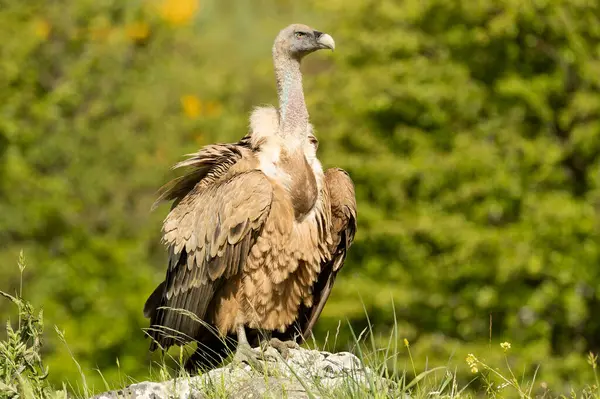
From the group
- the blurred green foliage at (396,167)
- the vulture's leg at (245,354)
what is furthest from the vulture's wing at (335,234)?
the blurred green foliage at (396,167)

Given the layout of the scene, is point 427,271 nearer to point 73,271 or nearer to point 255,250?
point 73,271

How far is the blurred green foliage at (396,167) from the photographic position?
781 inches

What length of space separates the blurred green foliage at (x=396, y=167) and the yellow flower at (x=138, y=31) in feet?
0.87

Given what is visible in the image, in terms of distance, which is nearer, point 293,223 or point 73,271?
point 293,223

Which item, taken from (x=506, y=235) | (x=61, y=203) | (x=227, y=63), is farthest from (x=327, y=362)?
(x=227, y=63)

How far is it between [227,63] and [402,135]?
16055 mm

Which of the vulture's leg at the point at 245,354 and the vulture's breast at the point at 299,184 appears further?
the vulture's breast at the point at 299,184

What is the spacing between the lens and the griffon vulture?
762 centimetres

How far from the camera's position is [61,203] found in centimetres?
2466

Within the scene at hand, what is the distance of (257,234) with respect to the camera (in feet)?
25.1

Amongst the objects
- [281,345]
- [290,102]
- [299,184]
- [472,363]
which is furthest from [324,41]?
[472,363]

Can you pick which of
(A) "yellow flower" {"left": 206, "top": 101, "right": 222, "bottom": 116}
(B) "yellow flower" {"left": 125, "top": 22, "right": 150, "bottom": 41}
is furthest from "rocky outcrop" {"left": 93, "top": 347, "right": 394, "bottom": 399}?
(A) "yellow flower" {"left": 206, "top": 101, "right": 222, "bottom": 116}

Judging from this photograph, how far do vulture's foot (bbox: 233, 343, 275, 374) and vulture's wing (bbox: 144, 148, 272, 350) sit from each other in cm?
45

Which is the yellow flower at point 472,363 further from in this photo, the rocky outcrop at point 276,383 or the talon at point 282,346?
the talon at point 282,346
